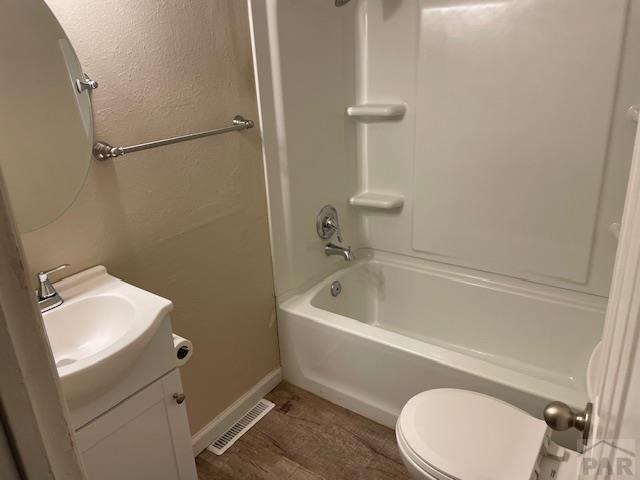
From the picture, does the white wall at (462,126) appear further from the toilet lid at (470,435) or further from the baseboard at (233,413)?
the toilet lid at (470,435)

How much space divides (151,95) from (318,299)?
1.17m

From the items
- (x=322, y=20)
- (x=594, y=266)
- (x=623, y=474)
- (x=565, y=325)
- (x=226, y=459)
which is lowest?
(x=226, y=459)

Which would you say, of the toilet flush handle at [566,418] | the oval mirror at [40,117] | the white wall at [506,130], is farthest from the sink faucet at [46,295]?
the white wall at [506,130]

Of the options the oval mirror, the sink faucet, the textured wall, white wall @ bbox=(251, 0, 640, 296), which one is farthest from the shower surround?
the sink faucet

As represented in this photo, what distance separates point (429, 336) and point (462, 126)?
1.03 metres

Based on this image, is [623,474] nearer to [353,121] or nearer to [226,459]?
[226,459]

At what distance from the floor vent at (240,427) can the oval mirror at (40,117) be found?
3.69ft

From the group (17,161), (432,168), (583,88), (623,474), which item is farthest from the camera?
(432,168)

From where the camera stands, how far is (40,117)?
129cm

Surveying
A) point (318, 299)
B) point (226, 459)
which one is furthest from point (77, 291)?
point (318, 299)

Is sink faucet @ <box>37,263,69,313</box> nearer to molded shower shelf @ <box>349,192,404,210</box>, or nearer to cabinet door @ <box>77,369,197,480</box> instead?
cabinet door @ <box>77,369,197,480</box>

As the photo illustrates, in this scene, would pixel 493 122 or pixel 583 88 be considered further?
pixel 493 122

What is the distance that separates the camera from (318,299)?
2295 millimetres

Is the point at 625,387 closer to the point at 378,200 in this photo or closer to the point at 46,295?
the point at 46,295
